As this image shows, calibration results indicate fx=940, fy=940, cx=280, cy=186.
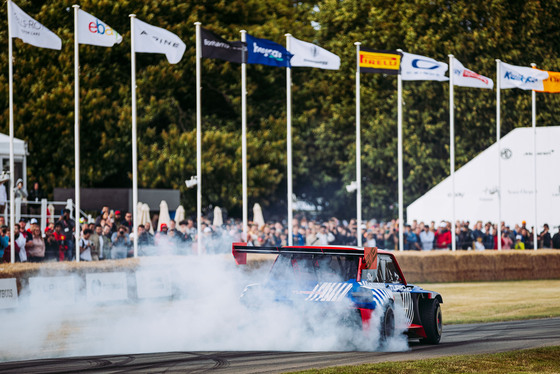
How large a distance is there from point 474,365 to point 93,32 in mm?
14891

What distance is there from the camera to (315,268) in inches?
486

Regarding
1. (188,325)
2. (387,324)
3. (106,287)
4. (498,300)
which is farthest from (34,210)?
→ (387,324)

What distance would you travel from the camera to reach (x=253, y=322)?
12.3 m

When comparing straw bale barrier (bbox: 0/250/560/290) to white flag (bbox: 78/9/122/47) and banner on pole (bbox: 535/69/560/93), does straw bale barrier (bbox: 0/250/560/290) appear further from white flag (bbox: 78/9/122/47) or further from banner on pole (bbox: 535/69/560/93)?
white flag (bbox: 78/9/122/47)

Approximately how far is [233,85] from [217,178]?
4.85 metres

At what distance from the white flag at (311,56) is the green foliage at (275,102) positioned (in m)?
15.1

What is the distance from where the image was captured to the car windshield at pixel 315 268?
12.2 meters

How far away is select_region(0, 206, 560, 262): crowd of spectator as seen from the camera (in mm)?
20547

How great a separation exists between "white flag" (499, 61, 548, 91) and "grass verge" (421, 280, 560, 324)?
7.55 metres

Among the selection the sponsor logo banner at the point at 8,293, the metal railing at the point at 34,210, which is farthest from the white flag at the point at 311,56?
the sponsor logo banner at the point at 8,293

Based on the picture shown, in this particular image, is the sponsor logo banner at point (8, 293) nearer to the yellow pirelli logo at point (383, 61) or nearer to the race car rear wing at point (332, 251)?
the race car rear wing at point (332, 251)

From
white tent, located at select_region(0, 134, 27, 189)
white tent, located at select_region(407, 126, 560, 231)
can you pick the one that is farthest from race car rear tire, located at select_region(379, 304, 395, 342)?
white tent, located at select_region(407, 126, 560, 231)

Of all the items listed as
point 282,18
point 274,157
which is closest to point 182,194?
point 274,157

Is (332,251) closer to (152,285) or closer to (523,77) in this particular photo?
(152,285)
